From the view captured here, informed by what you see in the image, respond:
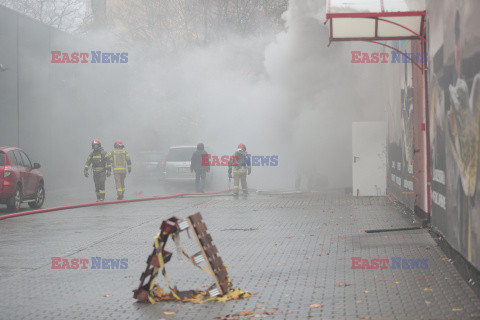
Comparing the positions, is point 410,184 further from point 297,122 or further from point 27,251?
point 297,122

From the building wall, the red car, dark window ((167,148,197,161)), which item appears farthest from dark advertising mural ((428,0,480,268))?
the building wall

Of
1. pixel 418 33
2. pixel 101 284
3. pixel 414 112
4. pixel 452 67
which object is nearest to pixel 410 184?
pixel 414 112

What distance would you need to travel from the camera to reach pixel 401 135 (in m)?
16.2

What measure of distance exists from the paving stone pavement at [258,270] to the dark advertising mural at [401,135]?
2.13ft

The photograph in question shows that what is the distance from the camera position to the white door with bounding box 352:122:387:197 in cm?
2067

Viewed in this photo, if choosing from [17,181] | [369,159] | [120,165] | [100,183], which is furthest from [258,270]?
[120,165]

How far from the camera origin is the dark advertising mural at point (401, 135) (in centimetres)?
1449

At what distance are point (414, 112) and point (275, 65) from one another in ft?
55.0

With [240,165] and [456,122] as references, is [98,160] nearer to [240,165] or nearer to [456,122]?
[240,165]

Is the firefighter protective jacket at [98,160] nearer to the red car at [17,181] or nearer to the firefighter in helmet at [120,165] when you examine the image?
the firefighter in helmet at [120,165]

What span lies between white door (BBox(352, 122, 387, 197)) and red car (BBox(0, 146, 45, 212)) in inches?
328

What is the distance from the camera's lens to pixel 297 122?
97.4 ft

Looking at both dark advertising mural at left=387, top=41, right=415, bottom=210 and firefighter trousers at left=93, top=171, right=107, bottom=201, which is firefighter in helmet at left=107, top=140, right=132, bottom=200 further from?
dark advertising mural at left=387, top=41, right=415, bottom=210

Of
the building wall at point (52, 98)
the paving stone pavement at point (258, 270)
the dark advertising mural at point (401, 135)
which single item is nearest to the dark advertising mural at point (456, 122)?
the paving stone pavement at point (258, 270)
